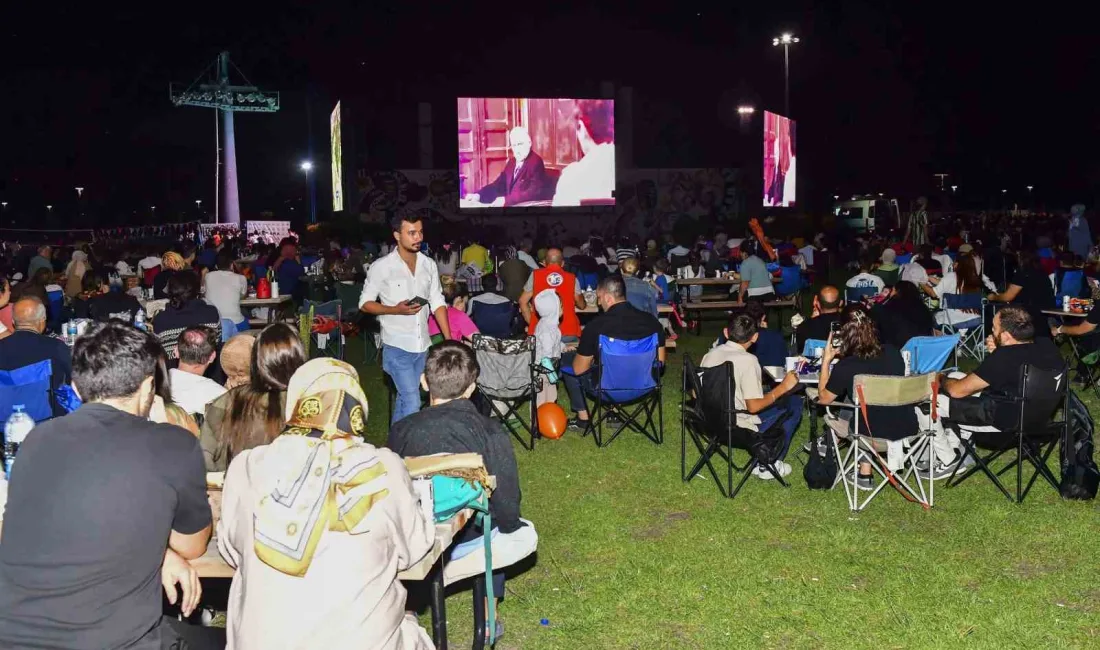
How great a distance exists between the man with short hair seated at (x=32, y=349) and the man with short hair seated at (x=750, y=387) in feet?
13.6

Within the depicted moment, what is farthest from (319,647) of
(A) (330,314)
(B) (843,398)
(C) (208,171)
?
(C) (208,171)

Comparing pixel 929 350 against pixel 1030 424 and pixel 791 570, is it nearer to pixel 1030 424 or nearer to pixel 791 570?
pixel 1030 424

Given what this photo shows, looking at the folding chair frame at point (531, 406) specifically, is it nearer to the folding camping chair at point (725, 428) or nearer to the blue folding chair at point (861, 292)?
the folding camping chair at point (725, 428)

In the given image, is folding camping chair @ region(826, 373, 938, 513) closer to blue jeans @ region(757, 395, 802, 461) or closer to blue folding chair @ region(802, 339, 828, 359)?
blue jeans @ region(757, 395, 802, 461)

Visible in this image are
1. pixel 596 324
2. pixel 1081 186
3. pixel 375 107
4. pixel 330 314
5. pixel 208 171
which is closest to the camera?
pixel 596 324

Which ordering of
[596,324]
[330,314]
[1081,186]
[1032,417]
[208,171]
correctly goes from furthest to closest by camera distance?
[208,171] → [1081,186] → [330,314] → [596,324] → [1032,417]

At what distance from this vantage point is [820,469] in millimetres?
6266

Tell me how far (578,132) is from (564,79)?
11222 mm

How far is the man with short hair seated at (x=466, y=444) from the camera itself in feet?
12.0

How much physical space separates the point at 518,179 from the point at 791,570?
24.2m

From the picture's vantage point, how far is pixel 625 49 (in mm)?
38875

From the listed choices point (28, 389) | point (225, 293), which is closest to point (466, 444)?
point (28, 389)

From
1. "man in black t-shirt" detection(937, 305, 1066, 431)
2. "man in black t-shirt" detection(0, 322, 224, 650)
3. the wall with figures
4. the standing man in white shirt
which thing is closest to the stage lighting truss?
the wall with figures

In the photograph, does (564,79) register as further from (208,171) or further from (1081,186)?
(208,171)
